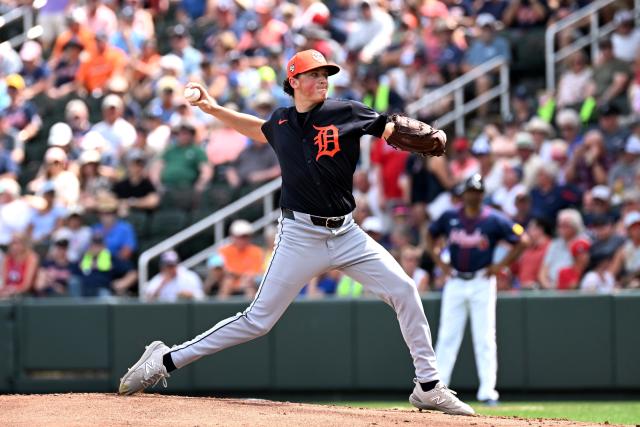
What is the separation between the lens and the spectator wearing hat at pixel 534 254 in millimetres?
13633

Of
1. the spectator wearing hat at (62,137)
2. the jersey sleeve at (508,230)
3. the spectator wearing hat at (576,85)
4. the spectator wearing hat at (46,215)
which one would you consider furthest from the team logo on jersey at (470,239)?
the spectator wearing hat at (62,137)

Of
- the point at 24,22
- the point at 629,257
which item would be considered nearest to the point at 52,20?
the point at 24,22

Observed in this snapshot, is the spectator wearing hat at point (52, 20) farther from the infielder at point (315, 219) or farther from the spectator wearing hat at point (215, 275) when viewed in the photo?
the infielder at point (315, 219)

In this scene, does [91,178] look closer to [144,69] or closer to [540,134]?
[144,69]

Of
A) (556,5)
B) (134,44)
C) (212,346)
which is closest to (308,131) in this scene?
(212,346)

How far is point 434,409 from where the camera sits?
8.33 meters

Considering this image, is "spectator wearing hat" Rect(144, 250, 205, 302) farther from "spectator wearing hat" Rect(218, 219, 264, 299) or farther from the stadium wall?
the stadium wall

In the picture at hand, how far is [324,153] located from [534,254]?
6.24 m

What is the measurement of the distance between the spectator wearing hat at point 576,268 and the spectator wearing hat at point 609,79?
289cm

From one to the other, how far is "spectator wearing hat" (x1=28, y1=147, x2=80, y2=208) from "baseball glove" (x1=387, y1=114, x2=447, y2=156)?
28.6ft

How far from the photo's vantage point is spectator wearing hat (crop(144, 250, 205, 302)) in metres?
14.3

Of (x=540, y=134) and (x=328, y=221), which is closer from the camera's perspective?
(x=328, y=221)

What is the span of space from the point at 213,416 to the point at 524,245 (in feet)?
15.7

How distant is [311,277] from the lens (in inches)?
315
